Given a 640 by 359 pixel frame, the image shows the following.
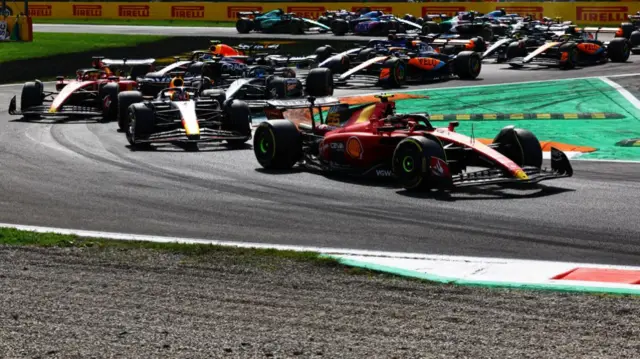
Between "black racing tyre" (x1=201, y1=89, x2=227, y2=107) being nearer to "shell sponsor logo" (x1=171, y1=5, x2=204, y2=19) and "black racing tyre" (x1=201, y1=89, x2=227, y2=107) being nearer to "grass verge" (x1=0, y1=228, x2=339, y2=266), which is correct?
"grass verge" (x1=0, y1=228, x2=339, y2=266)

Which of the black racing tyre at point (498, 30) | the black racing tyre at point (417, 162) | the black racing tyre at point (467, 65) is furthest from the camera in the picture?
the black racing tyre at point (498, 30)

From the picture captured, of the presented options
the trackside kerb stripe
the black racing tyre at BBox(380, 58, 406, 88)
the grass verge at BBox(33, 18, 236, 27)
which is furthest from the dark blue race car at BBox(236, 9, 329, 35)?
the trackside kerb stripe

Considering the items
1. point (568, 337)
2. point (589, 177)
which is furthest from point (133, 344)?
point (589, 177)

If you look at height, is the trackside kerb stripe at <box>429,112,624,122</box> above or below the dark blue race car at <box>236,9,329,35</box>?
below

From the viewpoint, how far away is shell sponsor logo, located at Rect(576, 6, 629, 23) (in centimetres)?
5453

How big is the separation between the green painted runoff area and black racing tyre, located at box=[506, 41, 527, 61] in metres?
6.16

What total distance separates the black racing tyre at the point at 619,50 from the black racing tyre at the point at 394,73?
29.9 ft

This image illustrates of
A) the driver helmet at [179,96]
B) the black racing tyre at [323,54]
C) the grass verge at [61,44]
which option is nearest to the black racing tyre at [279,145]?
the driver helmet at [179,96]

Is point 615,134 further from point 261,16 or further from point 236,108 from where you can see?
point 261,16

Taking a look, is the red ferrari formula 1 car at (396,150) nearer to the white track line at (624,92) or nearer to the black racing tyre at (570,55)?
the white track line at (624,92)

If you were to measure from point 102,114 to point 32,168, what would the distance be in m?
6.69

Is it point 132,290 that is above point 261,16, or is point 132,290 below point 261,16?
below

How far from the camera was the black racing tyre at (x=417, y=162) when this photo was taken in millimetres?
14016

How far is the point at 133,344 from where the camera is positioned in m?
7.52
